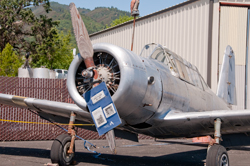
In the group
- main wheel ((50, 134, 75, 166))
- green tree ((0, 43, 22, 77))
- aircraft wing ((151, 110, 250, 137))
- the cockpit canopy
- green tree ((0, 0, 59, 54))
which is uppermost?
green tree ((0, 0, 59, 54))

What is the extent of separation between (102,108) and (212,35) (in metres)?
12.7

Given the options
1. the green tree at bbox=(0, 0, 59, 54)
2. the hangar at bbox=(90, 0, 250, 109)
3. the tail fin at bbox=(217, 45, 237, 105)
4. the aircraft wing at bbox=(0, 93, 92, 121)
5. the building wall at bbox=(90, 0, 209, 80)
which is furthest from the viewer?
the green tree at bbox=(0, 0, 59, 54)

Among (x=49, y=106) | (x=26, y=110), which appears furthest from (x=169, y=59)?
(x=26, y=110)

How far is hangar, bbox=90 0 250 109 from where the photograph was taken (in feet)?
53.8

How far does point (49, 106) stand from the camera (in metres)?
7.15

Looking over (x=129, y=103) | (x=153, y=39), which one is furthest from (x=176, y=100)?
(x=153, y=39)

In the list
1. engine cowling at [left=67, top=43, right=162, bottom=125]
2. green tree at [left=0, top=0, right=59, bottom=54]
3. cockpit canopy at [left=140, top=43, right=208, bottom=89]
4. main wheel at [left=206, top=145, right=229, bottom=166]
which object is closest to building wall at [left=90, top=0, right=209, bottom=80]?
cockpit canopy at [left=140, top=43, right=208, bottom=89]

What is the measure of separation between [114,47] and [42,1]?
123 feet

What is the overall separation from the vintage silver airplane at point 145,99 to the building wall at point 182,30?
906 cm

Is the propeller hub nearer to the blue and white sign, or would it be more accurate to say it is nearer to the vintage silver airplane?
the vintage silver airplane

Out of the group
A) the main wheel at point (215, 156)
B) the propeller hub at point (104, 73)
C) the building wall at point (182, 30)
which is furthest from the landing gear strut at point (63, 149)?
the building wall at point (182, 30)

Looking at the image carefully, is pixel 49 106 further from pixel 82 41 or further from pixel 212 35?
pixel 212 35

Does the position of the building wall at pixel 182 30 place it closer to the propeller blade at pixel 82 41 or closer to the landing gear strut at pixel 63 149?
the landing gear strut at pixel 63 149

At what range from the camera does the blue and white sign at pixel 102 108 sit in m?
5.21
